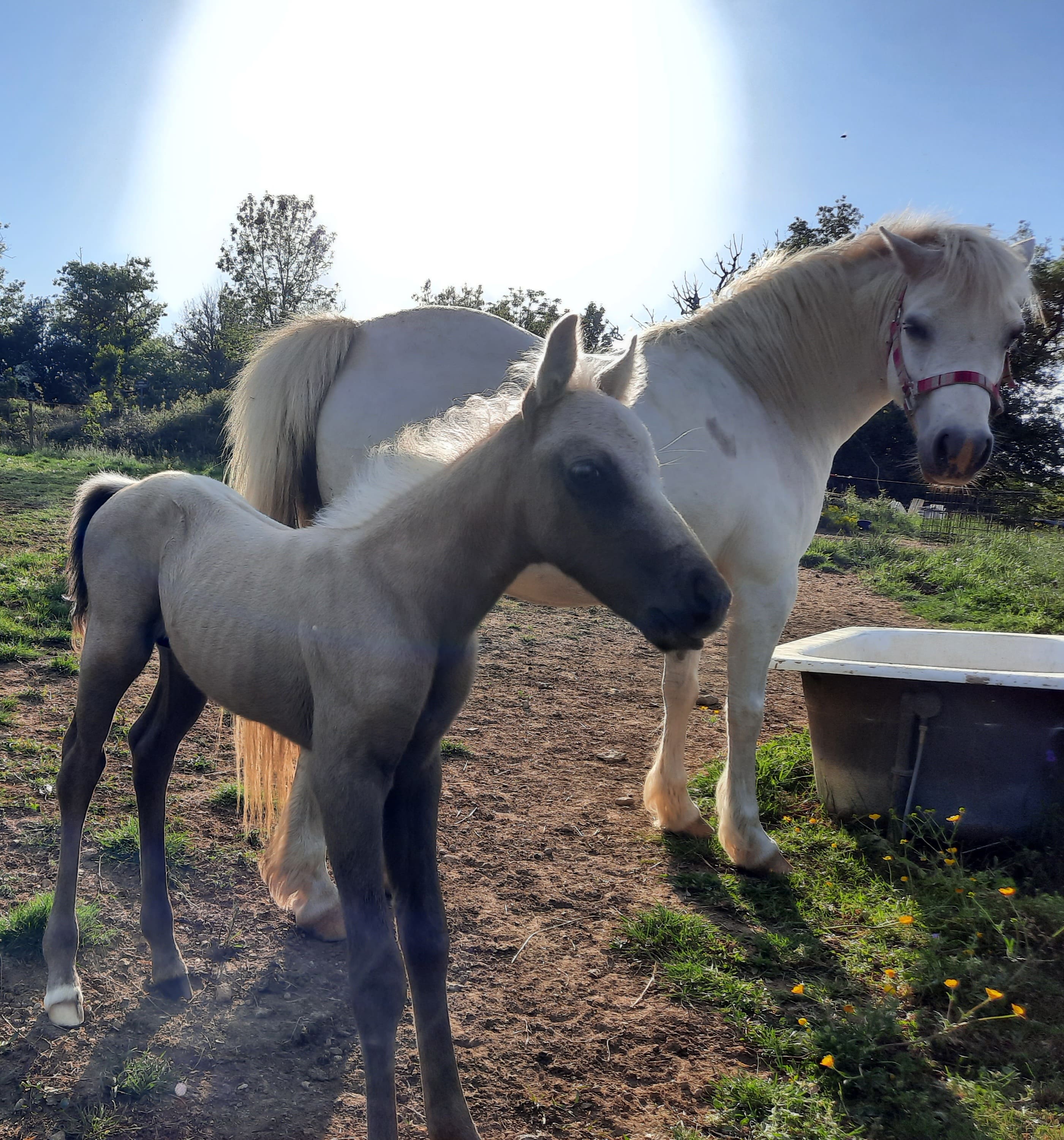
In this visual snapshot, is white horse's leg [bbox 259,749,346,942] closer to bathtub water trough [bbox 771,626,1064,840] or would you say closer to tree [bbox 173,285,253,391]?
bathtub water trough [bbox 771,626,1064,840]

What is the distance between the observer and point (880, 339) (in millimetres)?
3578

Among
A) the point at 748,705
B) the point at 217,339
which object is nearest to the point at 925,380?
the point at 748,705

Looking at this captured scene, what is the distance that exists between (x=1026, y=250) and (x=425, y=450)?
3091 millimetres

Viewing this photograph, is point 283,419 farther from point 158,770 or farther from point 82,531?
point 158,770

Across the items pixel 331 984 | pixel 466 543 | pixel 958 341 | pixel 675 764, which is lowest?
pixel 331 984

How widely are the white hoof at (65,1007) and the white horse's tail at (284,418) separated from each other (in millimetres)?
1733

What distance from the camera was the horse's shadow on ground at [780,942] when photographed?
2.01m

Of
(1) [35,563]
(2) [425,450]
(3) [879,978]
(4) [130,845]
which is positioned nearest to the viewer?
(2) [425,450]

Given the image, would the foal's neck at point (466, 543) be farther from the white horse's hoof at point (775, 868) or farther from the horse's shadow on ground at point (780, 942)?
the white horse's hoof at point (775, 868)

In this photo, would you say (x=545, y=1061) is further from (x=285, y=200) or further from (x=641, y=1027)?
(x=285, y=200)

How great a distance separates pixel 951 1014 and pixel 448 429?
2.38 metres

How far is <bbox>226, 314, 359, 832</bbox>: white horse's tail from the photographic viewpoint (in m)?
3.17

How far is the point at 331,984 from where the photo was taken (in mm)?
2520

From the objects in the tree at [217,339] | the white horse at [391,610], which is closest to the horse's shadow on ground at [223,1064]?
the white horse at [391,610]
